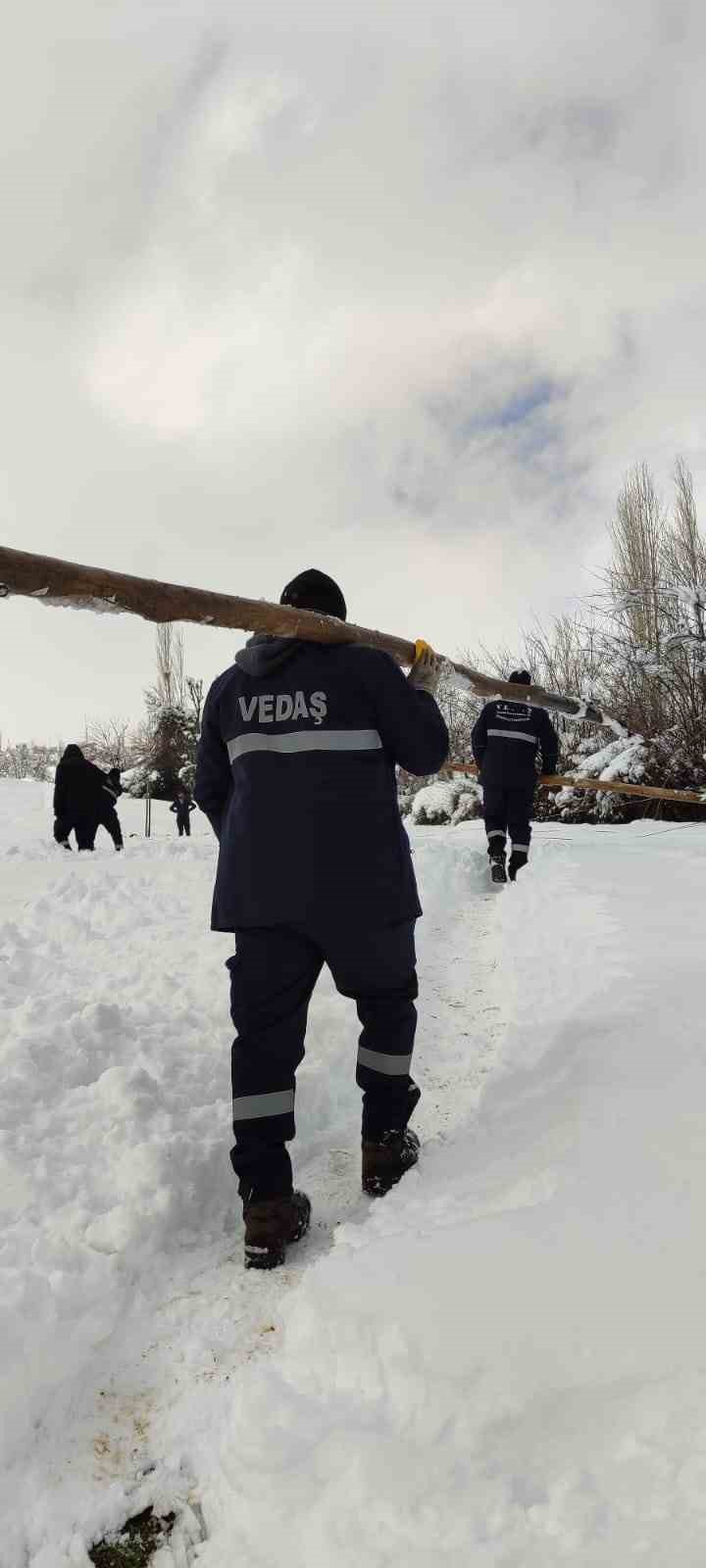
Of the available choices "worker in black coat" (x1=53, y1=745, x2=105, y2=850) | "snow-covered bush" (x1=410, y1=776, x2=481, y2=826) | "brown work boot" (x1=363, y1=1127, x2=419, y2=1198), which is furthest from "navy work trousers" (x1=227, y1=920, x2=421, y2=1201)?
"snow-covered bush" (x1=410, y1=776, x2=481, y2=826)

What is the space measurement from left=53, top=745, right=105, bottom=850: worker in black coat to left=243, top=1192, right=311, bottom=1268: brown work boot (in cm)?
876

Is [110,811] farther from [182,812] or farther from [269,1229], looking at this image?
[269,1229]

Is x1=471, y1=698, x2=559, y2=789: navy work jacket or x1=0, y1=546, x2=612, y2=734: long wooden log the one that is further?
x1=471, y1=698, x2=559, y2=789: navy work jacket

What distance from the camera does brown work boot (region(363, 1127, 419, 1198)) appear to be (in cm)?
230

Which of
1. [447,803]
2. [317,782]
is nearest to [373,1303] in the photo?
[317,782]

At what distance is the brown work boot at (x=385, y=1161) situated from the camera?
7.55ft

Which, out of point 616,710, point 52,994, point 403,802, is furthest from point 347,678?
point 403,802

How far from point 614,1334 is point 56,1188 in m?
1.44

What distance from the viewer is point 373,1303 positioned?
144 centimetres

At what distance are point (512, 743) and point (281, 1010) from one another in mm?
5790

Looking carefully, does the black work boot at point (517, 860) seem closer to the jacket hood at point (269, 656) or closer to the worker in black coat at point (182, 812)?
the jacket hood at point (269, 656)

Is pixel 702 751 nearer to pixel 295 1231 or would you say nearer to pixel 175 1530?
pixel 295 1231

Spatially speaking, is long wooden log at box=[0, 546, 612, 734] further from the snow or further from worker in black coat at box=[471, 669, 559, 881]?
the snow

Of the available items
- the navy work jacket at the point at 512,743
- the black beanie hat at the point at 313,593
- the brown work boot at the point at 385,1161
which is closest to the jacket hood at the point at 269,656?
the black beanie hat at the point at 313,593
